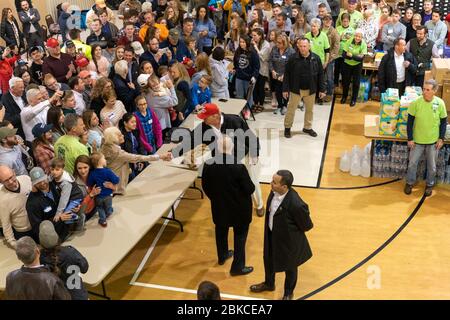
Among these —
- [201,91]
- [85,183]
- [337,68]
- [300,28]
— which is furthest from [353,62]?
[85,183]

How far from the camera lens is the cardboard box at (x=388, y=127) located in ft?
25.4

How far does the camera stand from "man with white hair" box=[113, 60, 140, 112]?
7.73 meters

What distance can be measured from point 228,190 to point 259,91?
4840mm

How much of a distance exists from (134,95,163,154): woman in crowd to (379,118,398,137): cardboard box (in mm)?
2865

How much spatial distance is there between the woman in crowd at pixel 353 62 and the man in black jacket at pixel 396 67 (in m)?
0.62

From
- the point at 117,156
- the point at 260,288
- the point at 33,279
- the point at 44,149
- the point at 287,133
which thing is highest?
the point at 44,149

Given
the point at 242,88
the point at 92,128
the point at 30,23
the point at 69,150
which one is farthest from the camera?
the point at 30,23

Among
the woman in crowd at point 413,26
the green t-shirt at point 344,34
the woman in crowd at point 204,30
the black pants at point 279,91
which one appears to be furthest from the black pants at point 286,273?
the woman in crowd at point 413,26

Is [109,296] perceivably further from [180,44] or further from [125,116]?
[180,44]

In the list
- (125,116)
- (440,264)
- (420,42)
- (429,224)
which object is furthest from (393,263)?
(420,42)

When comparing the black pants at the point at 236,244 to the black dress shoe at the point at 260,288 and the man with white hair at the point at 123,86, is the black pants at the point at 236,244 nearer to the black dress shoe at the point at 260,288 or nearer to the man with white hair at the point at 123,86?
the black dress shoe at the point at 260,288

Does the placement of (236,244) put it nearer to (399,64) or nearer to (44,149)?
(44,149)

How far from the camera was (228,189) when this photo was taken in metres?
5.58

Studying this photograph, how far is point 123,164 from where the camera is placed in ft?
20.9
